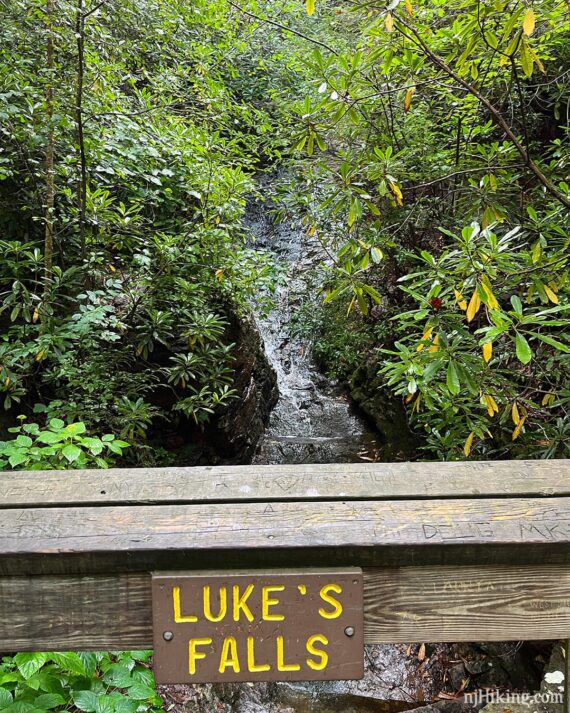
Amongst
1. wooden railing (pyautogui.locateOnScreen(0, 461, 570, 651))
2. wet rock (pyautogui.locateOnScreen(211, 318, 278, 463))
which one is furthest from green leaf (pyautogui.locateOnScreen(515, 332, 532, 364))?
wet rock (pyautogui.locateOnScreen(211, 318, 278, 463))

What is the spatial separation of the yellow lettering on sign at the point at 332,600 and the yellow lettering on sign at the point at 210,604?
0.19m

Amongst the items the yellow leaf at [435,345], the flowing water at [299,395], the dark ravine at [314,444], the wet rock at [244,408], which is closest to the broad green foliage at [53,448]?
the dark ravine at [314,444]

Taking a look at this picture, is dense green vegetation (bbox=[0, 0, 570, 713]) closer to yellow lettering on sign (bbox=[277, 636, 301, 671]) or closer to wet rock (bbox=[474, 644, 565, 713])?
yellow lettering on sign (bbox=[277, 636, 301, 671])

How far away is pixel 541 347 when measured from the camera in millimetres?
2641

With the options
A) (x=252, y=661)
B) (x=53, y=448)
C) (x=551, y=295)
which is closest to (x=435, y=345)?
(x=551, y=295)

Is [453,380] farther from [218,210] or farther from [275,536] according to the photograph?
[218,210]

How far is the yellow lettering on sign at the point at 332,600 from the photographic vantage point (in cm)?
90

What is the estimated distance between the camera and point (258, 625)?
0.90 meters

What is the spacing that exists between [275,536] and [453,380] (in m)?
1.15

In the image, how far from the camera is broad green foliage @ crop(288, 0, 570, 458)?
183 cm

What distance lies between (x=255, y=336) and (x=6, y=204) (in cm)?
295

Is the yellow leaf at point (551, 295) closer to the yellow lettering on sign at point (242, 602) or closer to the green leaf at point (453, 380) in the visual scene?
the green leaf at point (453, 380)

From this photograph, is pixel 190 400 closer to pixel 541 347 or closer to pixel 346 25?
pixel 541 347

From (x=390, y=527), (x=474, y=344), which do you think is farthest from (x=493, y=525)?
(x=474, y=344)
